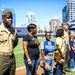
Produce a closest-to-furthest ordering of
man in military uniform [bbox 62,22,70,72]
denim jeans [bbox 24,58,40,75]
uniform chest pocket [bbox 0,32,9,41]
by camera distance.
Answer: uniform chest pocket [bbox 0,32,9,41], denim jeans [bbox 24,58,40,75], man in military uniform [bbox 62,22,70,72]

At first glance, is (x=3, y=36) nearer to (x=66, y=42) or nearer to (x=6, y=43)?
(x=6, y=43)

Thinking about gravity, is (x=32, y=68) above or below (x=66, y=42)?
below

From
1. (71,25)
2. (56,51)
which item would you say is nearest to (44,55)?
(56,51)

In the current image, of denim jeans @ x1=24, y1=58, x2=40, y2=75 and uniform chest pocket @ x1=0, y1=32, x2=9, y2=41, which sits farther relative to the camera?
denim jeans @ x1=24, y1=58, x2=40, y2=75

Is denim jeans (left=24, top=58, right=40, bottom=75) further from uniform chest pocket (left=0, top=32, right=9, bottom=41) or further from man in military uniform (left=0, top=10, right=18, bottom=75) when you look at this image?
uniform chest pocket (left=0, top=32, right=9, bottom=41)

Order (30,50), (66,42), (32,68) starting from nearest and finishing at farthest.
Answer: (30,50) < (32,68) < (66,42)

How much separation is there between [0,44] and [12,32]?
1.23 feet

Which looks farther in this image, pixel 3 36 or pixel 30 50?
pixel 30 50

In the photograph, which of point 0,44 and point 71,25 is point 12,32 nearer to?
point 0,44

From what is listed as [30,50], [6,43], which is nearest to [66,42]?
[30,50]

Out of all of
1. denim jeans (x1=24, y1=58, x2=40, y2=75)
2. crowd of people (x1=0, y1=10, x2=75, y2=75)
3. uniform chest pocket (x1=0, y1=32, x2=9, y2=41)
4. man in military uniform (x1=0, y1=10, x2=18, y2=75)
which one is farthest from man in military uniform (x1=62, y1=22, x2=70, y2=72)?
uniform chest pocket (x1=0, y1=32, x2=9, y2=41)

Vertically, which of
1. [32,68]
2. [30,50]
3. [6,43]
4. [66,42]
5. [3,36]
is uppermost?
[3,36]

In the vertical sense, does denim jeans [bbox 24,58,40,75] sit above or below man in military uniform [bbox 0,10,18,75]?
below

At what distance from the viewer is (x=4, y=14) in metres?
5.24
